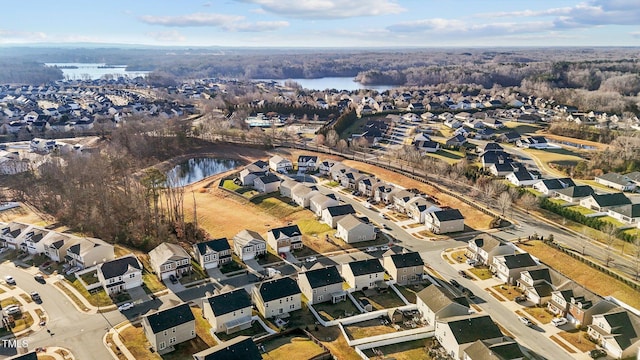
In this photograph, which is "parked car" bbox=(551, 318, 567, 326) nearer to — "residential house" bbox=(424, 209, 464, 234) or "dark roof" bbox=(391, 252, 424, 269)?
"dark roof" bbox=(391, 252, 424, 269)

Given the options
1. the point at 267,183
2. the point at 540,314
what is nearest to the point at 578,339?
the point at 540,314

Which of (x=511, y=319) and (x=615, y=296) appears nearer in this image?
(x=511, y=319)

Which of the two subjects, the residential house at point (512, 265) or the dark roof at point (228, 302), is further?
the residential house at point (512, 265)

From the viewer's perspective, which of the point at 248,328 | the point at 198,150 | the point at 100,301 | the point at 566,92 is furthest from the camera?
the point at 566,92

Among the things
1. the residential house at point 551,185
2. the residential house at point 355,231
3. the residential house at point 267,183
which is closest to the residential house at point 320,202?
the residential house at point 355,231

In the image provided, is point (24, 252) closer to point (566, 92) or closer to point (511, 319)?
point (511, 319)

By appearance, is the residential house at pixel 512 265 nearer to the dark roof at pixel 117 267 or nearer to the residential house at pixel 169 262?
the residential house at pixel 169 262

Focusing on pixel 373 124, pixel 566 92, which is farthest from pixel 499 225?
pixel 566 92
